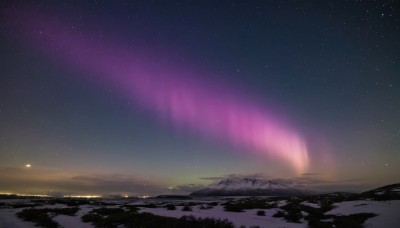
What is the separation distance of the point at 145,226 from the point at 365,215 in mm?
16520

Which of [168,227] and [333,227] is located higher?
[168,227]

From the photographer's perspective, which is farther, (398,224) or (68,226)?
(68,226)

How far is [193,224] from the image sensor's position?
14.0 meters

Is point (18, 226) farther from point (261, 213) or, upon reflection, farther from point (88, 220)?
point (261, 213)

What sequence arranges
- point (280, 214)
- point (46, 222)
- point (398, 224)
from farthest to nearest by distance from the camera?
point (280, 214), point (46, 222), point (398, 224)

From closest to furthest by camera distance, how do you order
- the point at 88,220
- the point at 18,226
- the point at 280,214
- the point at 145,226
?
the point at 145,226 → the point at 18,226 → the point at 88,220 → the point at 280,214

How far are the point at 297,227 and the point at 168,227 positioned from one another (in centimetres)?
904

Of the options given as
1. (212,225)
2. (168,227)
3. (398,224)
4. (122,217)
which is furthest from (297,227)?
(122,217)

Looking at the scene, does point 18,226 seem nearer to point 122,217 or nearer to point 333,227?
point 122,217

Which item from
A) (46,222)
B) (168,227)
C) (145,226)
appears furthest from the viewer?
(46,222)

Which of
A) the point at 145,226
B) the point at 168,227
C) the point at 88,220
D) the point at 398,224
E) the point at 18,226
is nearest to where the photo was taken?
the point at 168,227

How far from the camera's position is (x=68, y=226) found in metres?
16.9

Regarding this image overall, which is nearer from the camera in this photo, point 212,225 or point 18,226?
point 212,225

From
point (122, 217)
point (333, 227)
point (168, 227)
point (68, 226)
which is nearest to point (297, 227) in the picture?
point (333, 227)
